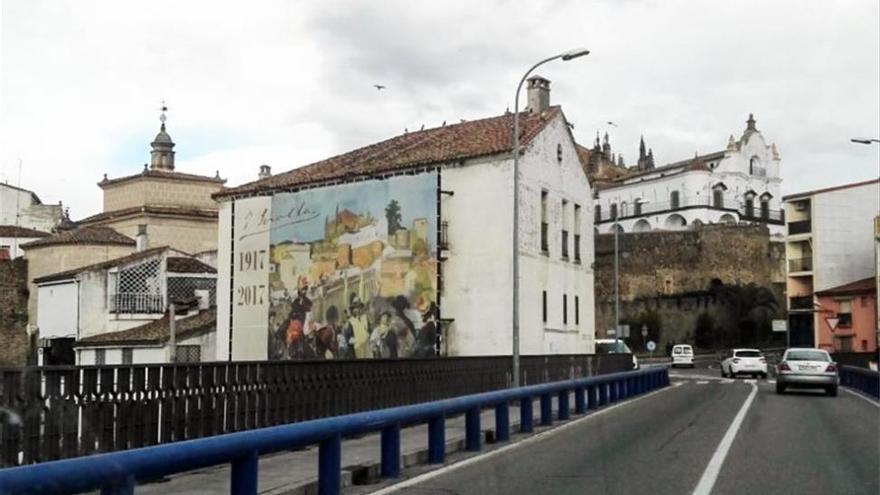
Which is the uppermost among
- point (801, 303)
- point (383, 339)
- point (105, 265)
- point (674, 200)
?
point (674, 200)

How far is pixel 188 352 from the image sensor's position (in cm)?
4422

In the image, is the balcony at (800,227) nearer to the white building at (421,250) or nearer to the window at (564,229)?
the white building at (421,250)

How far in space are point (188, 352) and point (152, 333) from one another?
1.75m

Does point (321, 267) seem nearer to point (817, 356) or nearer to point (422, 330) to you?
point (422, 330)

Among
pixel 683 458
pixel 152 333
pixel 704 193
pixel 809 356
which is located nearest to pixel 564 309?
pixel 809 356

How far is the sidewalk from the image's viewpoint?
9.98m

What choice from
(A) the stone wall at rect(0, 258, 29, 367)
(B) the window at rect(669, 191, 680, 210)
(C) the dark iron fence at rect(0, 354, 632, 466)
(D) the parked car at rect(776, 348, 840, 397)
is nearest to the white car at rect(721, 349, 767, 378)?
(D) the parked car at rect(776, 348, 840, 397)

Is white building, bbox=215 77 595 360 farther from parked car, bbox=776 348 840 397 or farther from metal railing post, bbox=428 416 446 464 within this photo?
metal railing post, bbox=428 416 446 464

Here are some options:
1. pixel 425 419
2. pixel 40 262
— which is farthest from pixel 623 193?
pixel 425 419

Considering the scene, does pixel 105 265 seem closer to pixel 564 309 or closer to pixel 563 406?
pixel 564 309

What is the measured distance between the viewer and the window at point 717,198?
112 metres

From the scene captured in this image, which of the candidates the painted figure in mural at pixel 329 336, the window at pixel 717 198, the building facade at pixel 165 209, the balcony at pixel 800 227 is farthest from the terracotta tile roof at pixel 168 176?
the window at pixel 717 198

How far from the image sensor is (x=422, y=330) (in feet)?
120

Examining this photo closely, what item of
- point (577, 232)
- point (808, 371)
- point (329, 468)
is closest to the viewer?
point (329, 468)
